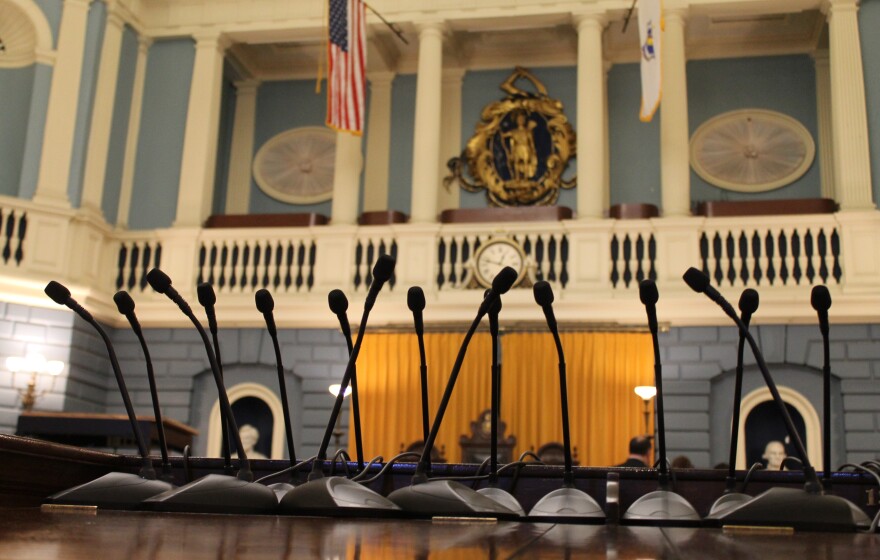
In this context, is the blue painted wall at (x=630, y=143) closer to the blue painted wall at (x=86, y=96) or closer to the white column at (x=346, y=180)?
the white column at (x=346, y=180)

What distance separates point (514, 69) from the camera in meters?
16.0

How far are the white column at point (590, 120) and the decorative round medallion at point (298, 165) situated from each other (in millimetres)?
4430

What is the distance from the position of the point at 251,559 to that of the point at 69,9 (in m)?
13.5

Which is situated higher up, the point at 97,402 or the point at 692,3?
the point at 692,3

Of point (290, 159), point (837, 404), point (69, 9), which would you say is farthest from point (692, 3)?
point (69, 9)

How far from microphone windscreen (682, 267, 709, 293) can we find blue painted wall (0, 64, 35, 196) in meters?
12.6

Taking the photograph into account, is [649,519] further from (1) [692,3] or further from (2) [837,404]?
(1) [692,3]

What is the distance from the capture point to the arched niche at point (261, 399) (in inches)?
534

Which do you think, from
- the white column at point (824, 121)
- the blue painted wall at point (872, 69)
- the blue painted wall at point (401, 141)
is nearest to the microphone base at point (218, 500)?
the blue painted wall at point (872, 69)

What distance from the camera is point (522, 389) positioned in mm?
12539

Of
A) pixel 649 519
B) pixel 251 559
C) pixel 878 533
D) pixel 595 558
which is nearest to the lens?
pixel 251 559

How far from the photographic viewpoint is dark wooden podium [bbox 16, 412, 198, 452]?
10.2 metres

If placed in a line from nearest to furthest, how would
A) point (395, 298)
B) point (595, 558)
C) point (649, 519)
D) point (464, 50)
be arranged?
point (595, 558), point (649, 519), point (395, 298), point (464, 50)

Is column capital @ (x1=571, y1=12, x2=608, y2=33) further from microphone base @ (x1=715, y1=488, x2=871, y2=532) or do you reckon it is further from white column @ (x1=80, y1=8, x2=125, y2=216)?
microphone base @ (x1=715, y1=488, x2=871, y2=532)
